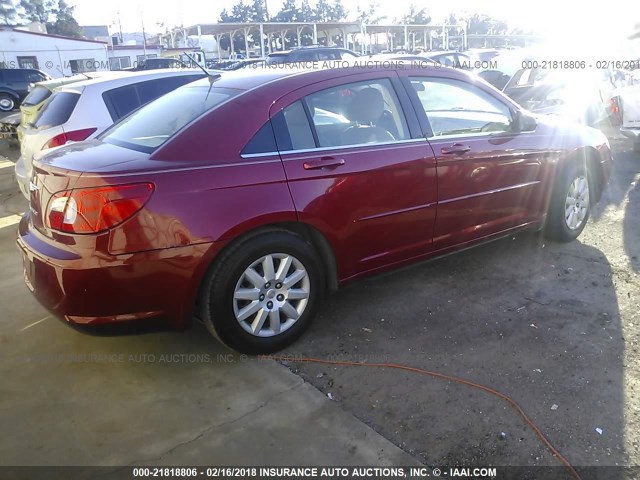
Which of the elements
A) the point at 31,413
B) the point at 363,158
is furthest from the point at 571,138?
the point at 31,413

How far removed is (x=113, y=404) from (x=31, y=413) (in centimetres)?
41

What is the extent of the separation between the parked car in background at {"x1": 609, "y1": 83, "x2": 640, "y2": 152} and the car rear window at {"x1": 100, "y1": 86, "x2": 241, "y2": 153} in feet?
21.5

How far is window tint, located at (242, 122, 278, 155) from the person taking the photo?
314cm

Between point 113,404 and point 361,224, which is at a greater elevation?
point 361,224

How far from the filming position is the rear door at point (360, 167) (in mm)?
3285

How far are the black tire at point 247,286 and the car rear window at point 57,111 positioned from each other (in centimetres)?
367

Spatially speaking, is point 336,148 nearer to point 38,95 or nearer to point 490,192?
point 490,192

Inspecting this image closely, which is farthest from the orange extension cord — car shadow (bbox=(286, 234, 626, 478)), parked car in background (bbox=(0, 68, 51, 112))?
parked car in background (bbox=(0, 68, 51, 112))

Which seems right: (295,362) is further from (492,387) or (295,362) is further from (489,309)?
(489,309)

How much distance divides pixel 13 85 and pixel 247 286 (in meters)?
24.0

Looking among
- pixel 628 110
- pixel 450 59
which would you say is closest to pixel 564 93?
pixel 628 110

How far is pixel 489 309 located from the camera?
381cm

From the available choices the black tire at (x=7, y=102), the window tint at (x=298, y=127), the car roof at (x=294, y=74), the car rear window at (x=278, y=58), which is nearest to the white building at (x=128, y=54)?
the black tire at (x=7, y=102)

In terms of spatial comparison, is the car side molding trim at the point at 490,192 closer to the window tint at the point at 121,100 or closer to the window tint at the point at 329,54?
the window tint at the point at 121,100
